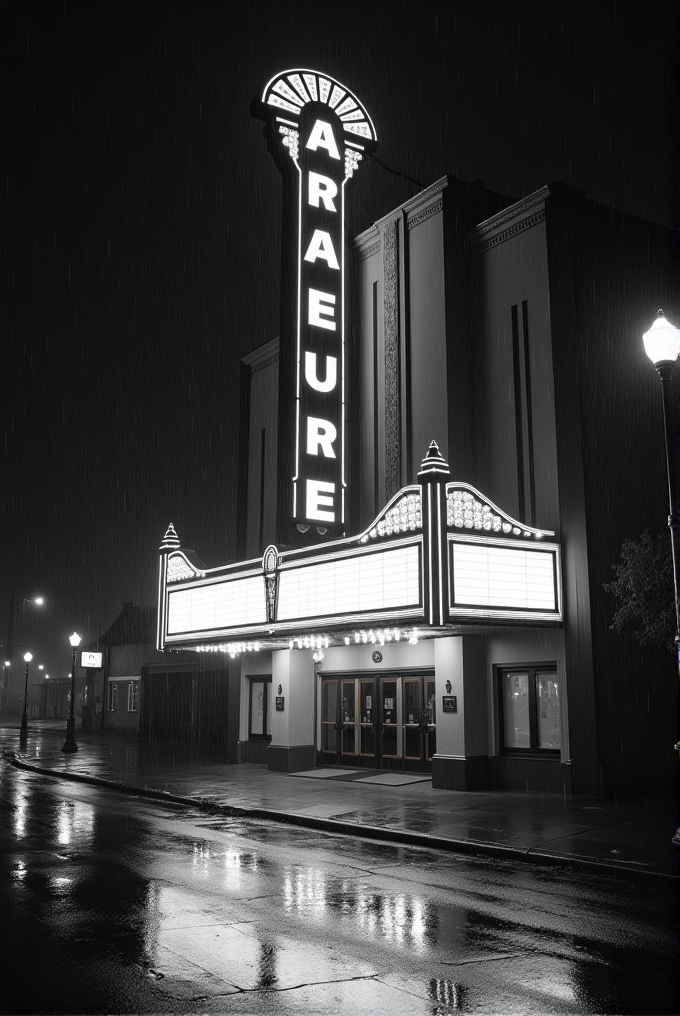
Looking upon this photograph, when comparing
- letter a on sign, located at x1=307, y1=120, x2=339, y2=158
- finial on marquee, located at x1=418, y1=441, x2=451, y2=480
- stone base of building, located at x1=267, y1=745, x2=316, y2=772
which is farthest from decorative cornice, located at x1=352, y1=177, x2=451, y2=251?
stone base of building, located at x1=267, y1=745, x2=316, y2=772

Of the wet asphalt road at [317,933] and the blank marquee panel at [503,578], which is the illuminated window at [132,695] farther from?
the wet asphalt road at [317,933]

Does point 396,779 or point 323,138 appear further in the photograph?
point 323,138

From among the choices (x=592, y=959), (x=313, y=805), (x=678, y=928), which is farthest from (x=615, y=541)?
(x=592, y=959)

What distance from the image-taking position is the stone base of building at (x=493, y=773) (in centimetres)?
1867

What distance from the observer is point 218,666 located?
36.2 meters

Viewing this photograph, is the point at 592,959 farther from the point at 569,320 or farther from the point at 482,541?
the point at 569,320

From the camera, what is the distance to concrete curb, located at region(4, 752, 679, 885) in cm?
1107

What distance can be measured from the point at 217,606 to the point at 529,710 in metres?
9.61

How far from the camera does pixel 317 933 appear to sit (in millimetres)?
8031

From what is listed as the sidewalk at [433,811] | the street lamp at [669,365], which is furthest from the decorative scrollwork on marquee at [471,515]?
the street lamp at [669,365]

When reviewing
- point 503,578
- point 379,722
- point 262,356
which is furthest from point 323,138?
point 379,722

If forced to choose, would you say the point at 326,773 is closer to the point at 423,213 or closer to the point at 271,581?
the point at 271,581

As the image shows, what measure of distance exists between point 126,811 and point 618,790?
32.9 feet

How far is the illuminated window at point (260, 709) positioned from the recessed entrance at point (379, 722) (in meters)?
2.36
